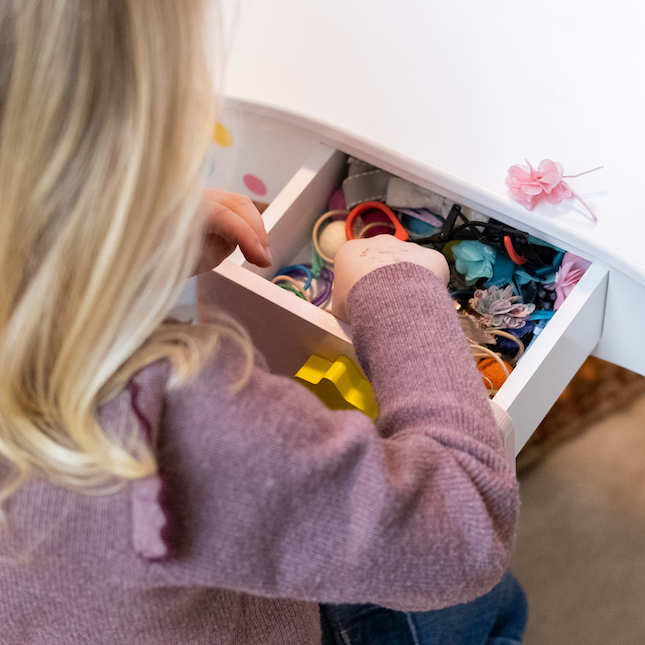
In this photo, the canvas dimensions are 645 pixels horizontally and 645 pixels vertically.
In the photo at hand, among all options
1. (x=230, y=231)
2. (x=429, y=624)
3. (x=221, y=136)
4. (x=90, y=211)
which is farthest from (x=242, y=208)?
(x=429, y=624)

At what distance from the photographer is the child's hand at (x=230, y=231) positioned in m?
0.58

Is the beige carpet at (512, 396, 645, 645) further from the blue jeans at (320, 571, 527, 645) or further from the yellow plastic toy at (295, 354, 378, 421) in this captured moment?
the yellow plastic toy at (295, 354, 378, 421)

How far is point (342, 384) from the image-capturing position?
2.05 feet

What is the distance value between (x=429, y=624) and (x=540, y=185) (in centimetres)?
43

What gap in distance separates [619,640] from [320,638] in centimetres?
61

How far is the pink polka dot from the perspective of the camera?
920mm

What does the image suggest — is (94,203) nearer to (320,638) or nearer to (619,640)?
(320,638)

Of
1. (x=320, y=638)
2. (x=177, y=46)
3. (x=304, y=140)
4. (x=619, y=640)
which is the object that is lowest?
(x=619, y=640)

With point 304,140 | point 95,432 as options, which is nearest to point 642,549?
point 304,140

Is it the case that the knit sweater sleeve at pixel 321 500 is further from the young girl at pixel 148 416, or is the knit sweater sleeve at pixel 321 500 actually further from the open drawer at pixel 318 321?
the open drawer at pixel 318 321

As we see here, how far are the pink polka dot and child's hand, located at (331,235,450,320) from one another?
1.08 ft

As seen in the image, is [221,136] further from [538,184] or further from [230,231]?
[538,184]

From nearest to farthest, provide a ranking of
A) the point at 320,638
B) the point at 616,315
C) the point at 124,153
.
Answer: the point at 124,153, the point at 320,638, the point at 616,315

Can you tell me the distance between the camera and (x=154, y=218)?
1.19ft
